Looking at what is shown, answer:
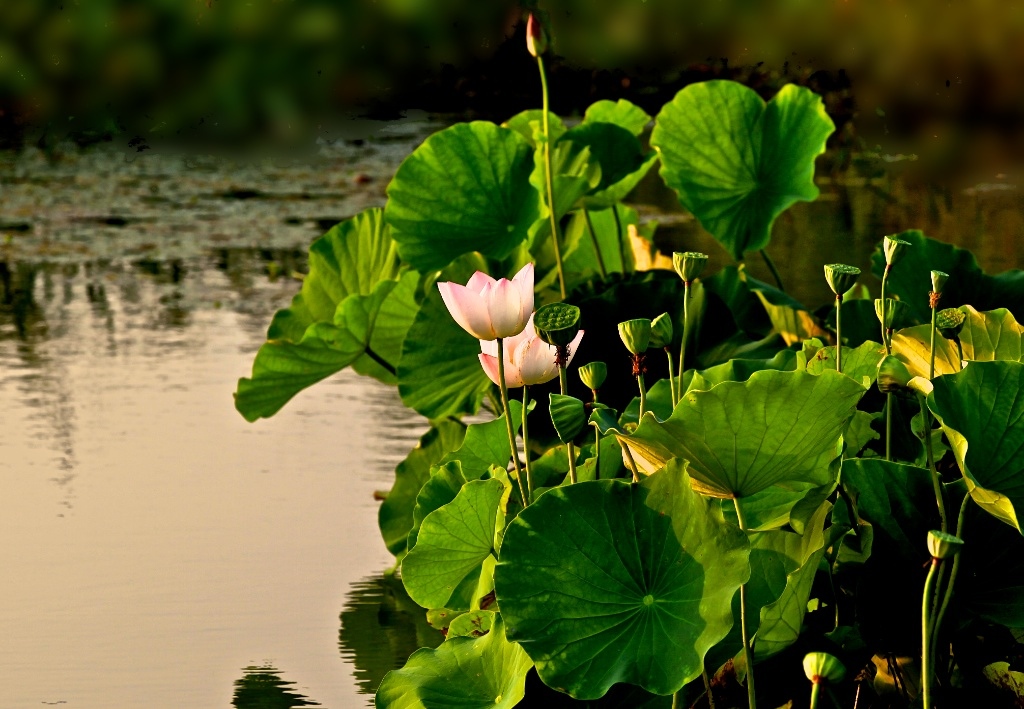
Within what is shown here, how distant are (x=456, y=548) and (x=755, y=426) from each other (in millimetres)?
300

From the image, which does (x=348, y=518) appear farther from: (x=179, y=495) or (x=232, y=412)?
(x=232, y=412)

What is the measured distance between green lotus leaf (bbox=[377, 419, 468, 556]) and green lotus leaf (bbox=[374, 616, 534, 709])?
48 centimetres

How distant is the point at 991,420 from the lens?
0.84m

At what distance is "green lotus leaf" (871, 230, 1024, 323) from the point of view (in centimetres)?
135

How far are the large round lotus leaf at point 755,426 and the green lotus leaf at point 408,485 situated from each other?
0.62 m

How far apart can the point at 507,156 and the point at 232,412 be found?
815mm

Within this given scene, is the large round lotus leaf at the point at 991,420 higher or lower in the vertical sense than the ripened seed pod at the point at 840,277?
lower

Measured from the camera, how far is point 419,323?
1380 millimetres

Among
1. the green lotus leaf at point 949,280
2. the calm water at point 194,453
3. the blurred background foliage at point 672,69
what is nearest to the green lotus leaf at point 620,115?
the green lotus leaf at point 949,280

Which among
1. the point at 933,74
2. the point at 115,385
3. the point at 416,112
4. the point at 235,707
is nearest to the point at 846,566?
the point at 235,707

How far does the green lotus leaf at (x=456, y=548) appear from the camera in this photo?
104cm

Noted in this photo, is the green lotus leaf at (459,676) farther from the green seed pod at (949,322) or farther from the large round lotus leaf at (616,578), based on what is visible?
the green seed pod at (949,322)

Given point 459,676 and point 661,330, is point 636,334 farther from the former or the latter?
point 459,676

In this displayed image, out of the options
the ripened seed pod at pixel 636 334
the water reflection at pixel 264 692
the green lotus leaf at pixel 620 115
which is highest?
the ripened seed pod at pixel 636 334
